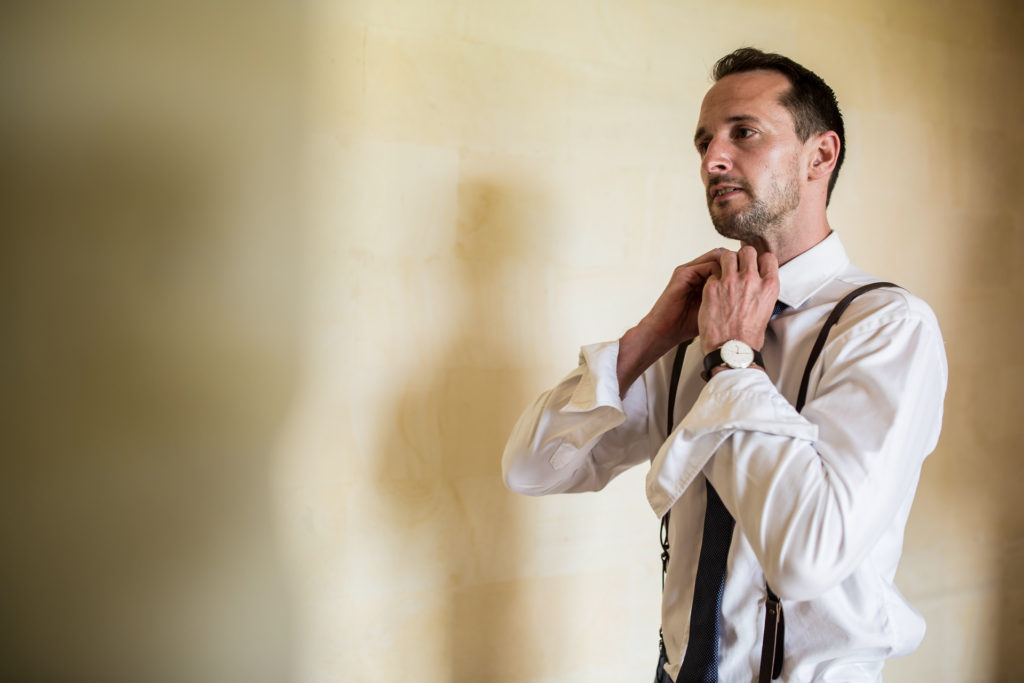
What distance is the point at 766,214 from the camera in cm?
138

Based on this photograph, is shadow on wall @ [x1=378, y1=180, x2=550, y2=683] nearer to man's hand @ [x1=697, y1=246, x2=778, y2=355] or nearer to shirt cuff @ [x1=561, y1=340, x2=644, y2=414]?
shirt cuff @ [x1=561, y1=340, x2=644, y2=414]

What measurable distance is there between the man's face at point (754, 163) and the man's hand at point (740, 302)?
0.53 ft

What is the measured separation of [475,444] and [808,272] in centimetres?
102

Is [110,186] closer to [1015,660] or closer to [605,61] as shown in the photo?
[605,61]

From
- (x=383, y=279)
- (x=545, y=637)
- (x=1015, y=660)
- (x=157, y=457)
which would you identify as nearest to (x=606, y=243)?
(x=383, y=279)

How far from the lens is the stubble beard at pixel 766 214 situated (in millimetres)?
1370

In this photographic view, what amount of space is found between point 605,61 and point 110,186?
1.38 m

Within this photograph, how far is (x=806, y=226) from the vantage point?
1.41 meters

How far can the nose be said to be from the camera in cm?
137

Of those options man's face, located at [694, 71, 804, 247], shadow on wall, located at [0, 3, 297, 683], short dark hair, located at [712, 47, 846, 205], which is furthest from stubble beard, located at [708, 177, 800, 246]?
shadow on wall, located at [0, 3, 297, 683]

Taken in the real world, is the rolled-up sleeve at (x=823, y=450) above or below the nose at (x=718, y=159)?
below

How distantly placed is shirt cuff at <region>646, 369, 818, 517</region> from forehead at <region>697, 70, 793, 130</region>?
0.57 meters

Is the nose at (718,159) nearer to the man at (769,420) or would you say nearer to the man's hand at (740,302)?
the man at (769,420)

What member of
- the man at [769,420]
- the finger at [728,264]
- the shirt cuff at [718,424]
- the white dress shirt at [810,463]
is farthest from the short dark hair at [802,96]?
the shirt cuff at [718,424]
